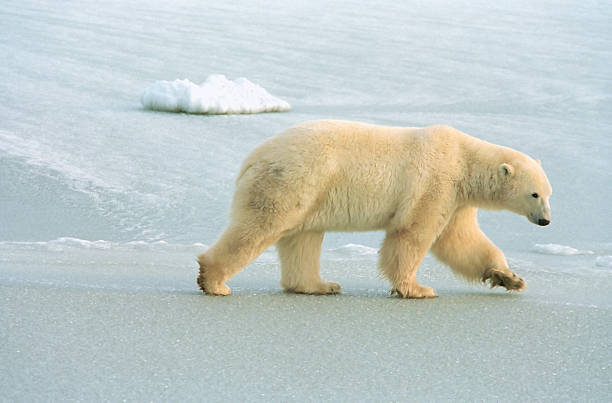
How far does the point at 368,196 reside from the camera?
4.26m

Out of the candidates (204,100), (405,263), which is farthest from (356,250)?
(204,100)

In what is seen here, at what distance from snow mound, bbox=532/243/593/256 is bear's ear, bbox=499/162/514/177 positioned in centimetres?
143

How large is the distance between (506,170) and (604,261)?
126 centimetres

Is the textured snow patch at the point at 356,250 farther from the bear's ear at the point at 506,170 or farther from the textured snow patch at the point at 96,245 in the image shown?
the bear's ear at the point at 506,170

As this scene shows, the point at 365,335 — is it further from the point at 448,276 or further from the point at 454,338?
the point at 448,276

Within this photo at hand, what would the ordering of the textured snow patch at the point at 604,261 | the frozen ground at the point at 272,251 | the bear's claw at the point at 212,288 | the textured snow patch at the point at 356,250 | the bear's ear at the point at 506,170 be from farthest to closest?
1. the textured snow patch at the point at 356,250
2. the textured snow patch at the point at 604,261
3. the bear's ear at the point at 506,170
4. the bear's claw at the point at 212,288
5. the frozen ground at the point at 272,251

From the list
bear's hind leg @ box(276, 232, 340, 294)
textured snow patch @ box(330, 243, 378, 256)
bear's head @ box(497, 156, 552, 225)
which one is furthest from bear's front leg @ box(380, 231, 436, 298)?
textured snow patch @ box(330, 243, 378, 256)

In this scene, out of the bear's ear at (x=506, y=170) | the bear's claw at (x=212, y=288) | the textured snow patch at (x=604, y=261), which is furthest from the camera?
the textured snow patch at (x=604, y=261)

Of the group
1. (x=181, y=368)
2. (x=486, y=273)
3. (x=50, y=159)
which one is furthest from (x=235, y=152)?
(x=181, y=368)

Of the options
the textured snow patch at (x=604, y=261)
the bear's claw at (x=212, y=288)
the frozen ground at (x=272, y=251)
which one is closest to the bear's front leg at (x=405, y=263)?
the frozen ground at (x=272, y=251)

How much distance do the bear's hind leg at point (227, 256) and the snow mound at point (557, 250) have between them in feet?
7.59

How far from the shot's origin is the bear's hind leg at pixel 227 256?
4062mm

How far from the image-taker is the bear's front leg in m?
4.21

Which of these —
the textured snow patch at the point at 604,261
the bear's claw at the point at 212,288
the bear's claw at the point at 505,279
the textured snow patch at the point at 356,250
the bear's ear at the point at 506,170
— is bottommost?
the textured snow patch at the point at 356,250
